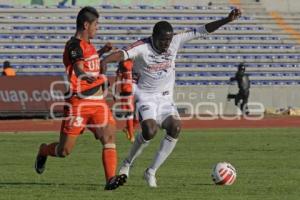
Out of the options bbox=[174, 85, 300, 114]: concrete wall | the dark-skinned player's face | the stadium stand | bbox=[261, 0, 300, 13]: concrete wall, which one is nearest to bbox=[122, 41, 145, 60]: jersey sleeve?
the dark-skinned player's face

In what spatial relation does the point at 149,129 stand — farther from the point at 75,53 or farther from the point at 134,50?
the point at 75,53

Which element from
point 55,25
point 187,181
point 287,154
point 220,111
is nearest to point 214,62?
point 220,111

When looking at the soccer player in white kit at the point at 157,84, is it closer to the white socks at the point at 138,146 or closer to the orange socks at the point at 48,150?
the white socks at the point at 138,146

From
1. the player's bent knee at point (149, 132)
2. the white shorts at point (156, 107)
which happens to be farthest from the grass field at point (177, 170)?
the white shorts at point (156, 107)

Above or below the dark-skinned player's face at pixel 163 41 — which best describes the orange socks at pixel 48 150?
below

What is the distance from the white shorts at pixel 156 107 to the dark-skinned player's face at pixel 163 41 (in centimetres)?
67

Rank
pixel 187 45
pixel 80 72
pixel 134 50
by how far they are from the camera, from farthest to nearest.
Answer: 1. pixel 187 45
2. pixel 134 50
3. pixel 80 72

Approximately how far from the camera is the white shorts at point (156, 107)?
41.1ft

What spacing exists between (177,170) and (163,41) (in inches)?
135

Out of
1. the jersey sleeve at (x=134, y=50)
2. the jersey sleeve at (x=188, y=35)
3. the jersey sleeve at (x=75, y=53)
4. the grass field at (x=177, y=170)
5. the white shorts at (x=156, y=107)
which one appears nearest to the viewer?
the grass field at (x=177, y=170)

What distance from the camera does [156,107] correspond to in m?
12.6

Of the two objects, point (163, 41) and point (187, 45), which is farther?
point (187, 45)

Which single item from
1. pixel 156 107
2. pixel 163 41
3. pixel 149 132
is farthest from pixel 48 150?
pixel 163 41

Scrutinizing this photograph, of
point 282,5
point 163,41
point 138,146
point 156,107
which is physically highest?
Result: point 163,41
